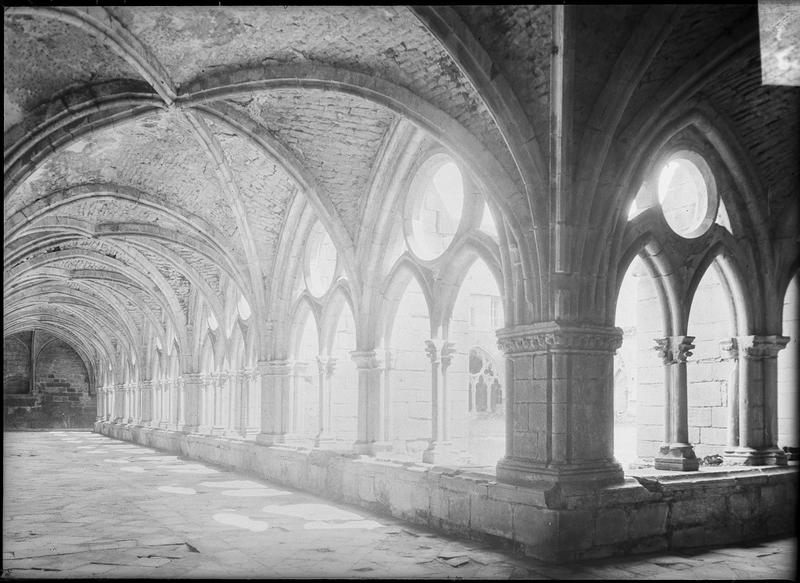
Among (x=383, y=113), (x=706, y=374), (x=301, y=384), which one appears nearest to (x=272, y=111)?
(x=383, y=113)

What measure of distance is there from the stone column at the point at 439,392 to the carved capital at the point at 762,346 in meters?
2.82

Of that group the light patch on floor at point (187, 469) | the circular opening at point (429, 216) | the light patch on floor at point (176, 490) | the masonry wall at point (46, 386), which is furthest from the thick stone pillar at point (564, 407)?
the masonry wall at point (46, 386)

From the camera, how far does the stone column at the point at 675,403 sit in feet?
22.9

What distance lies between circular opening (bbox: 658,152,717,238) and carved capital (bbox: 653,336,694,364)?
101cm

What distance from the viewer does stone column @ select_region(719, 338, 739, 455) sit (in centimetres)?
745

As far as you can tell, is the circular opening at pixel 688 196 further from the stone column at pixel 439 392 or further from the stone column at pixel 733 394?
the stone column at pixel 439 392

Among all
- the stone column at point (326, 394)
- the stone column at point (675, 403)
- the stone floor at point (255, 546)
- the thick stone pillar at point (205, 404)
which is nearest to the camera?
the stone floor at point (255, 546)

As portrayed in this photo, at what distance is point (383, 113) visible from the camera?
830 cm

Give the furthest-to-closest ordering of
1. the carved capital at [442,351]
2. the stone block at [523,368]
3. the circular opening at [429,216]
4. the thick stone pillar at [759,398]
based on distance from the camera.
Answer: the circular opening at [429,216]
the carved capital at [442,351]
the thick stone pillar at [759,398]
the stone block at [523,368]

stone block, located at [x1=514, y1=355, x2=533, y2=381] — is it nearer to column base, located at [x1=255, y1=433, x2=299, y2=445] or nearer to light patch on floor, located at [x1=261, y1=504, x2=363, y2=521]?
light patch on floor, located at [x1=261, y1=504, x2=363, y2=521]

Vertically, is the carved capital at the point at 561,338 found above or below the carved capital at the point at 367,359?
above

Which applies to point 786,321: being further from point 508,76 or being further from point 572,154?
point 508,76

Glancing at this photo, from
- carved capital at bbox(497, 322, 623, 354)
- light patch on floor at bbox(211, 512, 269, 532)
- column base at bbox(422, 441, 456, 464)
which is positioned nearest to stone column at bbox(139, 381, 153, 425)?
light patch on floor at bbox(211, 512, 269, 532)

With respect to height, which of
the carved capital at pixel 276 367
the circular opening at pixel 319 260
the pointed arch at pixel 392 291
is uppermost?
the circular opening at pixel 319 260
